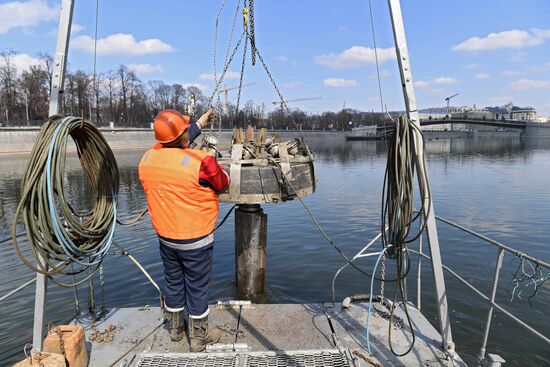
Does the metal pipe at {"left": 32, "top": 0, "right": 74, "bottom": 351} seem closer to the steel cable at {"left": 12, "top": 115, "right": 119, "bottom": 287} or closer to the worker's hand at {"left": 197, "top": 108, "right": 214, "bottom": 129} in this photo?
the steel cable at {"left": 12, "top": 115, "right": 119, "bottom": 287}

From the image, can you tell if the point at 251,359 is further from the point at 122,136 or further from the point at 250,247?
the point at 122,136

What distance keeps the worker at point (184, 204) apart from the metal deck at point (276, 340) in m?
0.40

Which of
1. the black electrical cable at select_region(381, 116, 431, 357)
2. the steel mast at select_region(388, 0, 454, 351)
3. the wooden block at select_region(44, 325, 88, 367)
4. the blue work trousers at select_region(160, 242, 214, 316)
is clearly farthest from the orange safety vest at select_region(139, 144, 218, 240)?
the steel mast at select_region(388, 0, 454, 351)

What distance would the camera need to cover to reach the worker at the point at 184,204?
363 cm

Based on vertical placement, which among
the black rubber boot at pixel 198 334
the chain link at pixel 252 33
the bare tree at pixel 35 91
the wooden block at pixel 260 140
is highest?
the bare tree at pixel 35 91

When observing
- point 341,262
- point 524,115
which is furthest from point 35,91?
point 524,115

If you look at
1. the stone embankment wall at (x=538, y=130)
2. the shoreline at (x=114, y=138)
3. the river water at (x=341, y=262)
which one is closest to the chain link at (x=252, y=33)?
the river water at (x=341, y=262)

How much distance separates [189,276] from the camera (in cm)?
391

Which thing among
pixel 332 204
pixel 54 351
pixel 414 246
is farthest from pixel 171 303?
pixel 332 204

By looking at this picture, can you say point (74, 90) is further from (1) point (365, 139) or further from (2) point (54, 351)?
(2) point (54, 351)

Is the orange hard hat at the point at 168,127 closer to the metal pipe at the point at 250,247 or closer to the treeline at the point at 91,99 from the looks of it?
the metal pipe at the point at 250,247

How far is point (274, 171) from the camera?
5566 millimetres

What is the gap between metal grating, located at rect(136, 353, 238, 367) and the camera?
3.74 metres

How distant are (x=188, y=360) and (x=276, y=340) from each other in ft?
3.20
